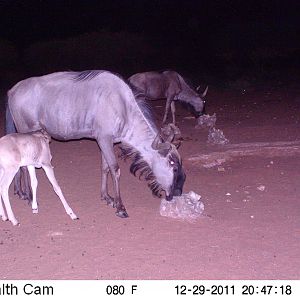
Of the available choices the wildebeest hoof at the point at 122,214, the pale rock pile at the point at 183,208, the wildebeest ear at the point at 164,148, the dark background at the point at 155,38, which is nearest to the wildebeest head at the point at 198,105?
the wildebeest ear at the point at 164,148

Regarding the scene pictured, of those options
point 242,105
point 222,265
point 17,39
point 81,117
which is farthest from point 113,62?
point 222,265

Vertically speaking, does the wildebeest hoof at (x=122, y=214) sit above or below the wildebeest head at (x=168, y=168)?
below

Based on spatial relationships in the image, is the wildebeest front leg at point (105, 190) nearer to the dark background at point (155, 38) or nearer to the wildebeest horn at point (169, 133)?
the wildebeest horn at point (169, 133)

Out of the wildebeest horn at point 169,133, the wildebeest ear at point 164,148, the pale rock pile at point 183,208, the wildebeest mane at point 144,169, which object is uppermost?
the wildebeest horn at point 169,133

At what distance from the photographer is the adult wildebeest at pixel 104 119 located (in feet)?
25.8

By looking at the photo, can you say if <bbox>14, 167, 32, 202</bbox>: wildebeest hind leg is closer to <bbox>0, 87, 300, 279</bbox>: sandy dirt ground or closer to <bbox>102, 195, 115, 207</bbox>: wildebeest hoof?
<bbox>0, 87, 300, 279</bbox>: sandy dirt ground

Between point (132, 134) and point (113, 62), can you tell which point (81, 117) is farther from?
point (113, 62)

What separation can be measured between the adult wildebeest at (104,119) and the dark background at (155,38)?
17.4m

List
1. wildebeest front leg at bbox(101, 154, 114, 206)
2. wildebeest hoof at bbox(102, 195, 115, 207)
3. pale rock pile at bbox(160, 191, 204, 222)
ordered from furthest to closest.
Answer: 1. wildebeest front leg at bbox(101, 154, 114, 206)
2. wildebeest hoof at bbox(102, 195, 115, 207)
3. pale rock pile at bbox(160, 191, 204, 222)

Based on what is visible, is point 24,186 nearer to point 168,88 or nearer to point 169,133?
point 169,133

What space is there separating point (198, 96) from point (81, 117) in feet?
26.1

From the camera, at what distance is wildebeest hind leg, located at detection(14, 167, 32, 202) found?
8.43m

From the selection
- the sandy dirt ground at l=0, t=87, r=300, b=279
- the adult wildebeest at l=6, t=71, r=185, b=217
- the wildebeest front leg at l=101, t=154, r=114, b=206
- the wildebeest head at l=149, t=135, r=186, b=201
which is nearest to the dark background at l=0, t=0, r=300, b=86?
the sandy dirt ground at l=0, t=87, r=300, b=279

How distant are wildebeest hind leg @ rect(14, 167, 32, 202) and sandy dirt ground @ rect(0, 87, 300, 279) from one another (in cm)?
16
